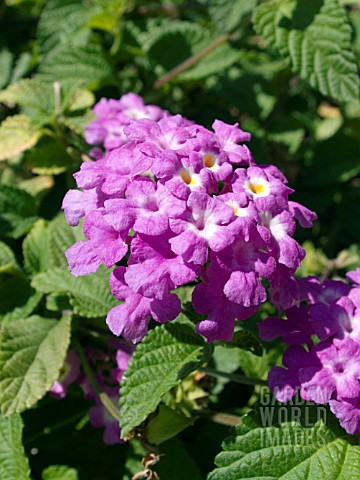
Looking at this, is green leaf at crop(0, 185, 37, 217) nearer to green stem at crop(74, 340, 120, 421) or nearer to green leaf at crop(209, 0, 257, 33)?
green stem at crop(74, 340, 120, 421)

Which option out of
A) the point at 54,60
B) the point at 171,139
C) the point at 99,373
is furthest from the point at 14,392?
the point at 54,60

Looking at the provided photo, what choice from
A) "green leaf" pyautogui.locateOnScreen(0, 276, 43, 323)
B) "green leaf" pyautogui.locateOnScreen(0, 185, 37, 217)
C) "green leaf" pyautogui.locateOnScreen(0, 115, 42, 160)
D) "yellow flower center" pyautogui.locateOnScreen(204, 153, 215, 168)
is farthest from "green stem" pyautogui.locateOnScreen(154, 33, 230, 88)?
"yellow flower center" pyautogui.locateOnScreen(204, 153, 215, 168)

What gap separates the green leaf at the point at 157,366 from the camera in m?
1.00

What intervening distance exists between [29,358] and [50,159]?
1.65 feet

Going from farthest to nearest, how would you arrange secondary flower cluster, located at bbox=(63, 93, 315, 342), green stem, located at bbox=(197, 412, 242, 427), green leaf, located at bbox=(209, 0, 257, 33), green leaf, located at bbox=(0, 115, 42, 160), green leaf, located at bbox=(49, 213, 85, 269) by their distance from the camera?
1. green leaf, located at bbox=(209, 0, 257, 33)
2. green leaf, located at bbox=(0, 115, 42, 160)
3. green leaf, located at bbox=(49, 213, 85, 269)
4. green stem, located at bbox=(197, 412, 242, 427)
5. secondary flower cluster, located at bbox=(63, 93, 315, 342)

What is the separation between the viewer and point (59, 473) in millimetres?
1372

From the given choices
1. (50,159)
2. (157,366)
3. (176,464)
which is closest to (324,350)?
(157,366)

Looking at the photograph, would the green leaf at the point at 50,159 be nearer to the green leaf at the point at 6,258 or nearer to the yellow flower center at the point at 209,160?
the green leaf at the point at 6,258

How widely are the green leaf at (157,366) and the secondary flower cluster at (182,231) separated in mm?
94

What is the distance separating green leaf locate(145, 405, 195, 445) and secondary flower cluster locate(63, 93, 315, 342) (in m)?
0.23

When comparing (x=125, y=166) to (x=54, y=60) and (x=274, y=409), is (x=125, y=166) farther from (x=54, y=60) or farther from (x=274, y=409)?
(x=54, y=60)

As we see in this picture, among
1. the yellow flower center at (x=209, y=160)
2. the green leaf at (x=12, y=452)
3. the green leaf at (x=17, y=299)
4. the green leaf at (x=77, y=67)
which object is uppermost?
the yellow flower center at (x=209, y=160)

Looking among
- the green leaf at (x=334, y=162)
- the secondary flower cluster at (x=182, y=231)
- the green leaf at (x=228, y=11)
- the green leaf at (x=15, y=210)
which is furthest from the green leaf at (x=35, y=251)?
the green leaf at (x=334, y=162)

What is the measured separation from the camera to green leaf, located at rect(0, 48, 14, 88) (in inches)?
72.7
